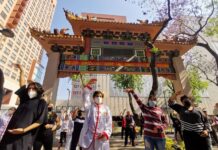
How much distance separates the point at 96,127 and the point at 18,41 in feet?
162

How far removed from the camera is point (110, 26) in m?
10.6

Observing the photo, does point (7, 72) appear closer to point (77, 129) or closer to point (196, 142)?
point (77, 129)

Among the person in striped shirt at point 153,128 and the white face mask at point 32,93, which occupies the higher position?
→ the white face mask at point 32,93

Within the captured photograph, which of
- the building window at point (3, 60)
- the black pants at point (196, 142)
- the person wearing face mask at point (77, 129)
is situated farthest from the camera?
the building window at point (3, 60)

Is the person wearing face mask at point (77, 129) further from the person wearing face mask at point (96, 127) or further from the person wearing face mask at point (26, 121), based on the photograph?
the person wearing face mask at point (26, 121)

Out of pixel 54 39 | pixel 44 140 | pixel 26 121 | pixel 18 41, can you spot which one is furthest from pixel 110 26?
pixel 18 41

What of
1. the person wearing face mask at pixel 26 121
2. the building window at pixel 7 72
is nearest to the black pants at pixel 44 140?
the person wearing face mask at pixel 26 121

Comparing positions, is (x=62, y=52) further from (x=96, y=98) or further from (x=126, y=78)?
(x=126, y=78)

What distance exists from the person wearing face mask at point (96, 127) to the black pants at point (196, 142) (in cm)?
193

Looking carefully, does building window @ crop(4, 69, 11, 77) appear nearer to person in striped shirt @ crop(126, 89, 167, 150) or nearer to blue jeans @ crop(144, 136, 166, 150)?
person in striped shirt @ crop(126, 89, 167, 150)

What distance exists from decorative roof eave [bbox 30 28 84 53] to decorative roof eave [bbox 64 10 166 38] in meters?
0.93

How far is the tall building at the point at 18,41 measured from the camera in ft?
123

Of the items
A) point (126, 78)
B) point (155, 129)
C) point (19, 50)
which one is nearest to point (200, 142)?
point (155, 129)

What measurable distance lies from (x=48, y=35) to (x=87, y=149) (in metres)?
7.75
